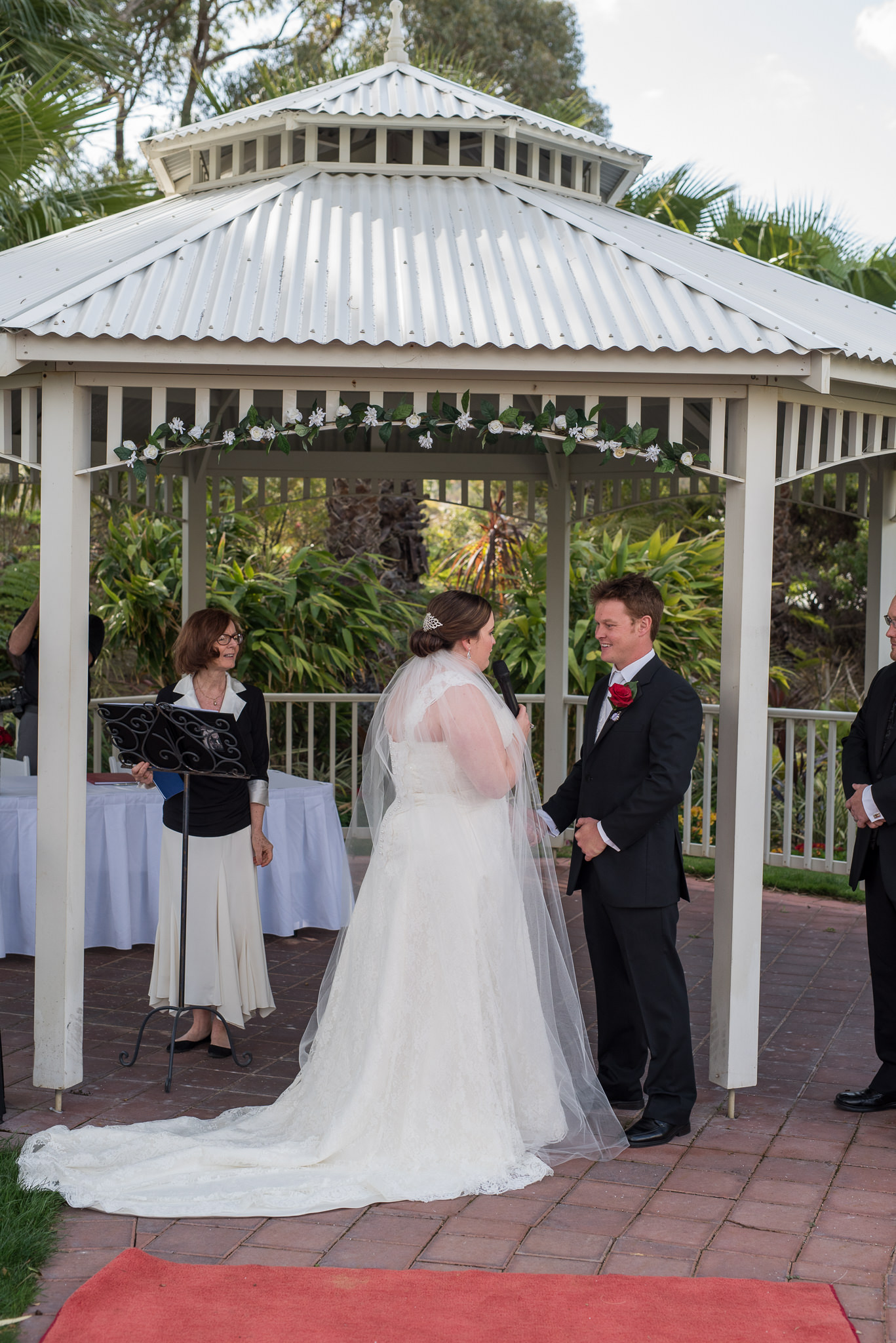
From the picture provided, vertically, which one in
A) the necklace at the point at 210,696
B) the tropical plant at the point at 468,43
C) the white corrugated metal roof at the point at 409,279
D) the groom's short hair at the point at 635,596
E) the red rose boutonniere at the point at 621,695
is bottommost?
the necklace at the point at 210,696

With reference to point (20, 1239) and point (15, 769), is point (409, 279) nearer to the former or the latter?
point (20, 1239)

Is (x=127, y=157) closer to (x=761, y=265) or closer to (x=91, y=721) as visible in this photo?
(x=91, y=721)

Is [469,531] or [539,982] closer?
[539,982]

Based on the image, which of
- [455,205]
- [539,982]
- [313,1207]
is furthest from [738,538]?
[313,1207]

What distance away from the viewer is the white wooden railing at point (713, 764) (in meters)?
8.88

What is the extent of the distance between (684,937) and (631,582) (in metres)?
3.72

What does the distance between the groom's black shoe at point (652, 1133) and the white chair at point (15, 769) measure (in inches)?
182

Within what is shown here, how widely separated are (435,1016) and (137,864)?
3.21 metres

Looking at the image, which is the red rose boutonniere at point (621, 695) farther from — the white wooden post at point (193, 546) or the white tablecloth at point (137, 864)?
the white wooden post at point (193, 546)

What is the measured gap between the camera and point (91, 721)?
970 cm

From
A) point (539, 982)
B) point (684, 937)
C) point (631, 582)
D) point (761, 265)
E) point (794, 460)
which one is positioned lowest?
point (684, 937)

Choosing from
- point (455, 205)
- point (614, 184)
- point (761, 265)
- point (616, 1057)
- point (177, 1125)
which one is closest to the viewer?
point (177, 1125)

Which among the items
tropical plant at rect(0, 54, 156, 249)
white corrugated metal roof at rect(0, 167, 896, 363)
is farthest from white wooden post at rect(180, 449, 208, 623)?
white corrugated metal roof at rect(0, 167, 896, 363)

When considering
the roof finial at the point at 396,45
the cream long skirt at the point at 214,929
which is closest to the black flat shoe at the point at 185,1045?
the cream long skirt at the point at 214,929
